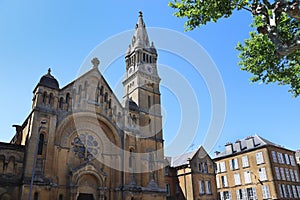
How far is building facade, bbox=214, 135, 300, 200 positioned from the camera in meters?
38.9

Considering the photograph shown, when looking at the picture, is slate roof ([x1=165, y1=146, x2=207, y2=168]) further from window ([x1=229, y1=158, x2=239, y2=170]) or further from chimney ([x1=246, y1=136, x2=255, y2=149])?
chimney ([x1=246, y1=136, x2=255, y2=149])

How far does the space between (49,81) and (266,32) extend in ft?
66.4

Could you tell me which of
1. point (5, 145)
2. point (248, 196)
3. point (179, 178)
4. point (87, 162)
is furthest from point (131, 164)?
point (248, 196)

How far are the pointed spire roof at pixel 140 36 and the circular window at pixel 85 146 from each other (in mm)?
15671

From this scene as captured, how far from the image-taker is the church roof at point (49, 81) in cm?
2349

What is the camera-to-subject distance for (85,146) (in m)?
24.6

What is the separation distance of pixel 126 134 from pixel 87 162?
5.29 meters

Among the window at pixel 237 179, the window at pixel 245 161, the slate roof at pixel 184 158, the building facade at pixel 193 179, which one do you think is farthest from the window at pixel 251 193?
the slate roof at pixel 184 158

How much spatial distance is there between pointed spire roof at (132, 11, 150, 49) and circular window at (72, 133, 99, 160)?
15671 mm

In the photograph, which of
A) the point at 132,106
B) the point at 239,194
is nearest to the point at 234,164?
the point at 239,194

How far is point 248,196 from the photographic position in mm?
40344

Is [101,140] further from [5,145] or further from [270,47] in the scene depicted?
[270,47]

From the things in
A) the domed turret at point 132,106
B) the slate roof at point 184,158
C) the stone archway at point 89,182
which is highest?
the domed turret at point 132,106

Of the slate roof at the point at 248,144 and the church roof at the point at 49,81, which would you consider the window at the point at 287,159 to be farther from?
the church roof at the point at 49,81
